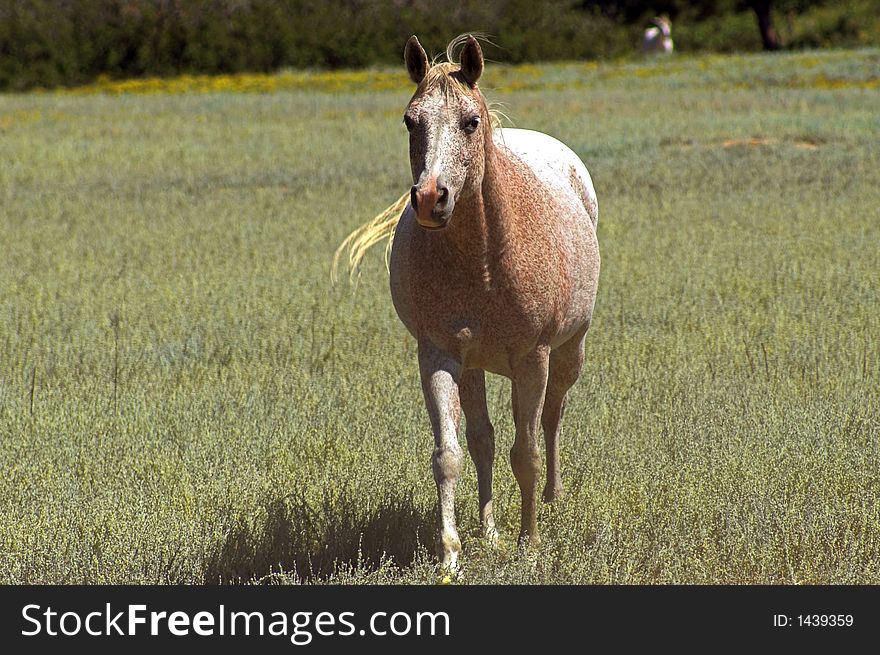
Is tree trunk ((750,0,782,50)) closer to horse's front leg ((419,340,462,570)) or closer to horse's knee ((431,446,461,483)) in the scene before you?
horse's front leg ((419,340,462,570))

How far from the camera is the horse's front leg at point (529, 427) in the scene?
17.7 feet

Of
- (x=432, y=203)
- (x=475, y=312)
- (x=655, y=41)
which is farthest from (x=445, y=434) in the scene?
(x=655, y=41)

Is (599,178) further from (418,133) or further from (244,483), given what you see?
(418,133)

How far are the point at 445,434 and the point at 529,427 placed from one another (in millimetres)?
598

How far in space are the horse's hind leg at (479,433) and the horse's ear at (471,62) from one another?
4.60 feet

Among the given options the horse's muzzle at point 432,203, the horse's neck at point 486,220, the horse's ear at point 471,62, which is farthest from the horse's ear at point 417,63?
the horse's muzzle at point 432,203

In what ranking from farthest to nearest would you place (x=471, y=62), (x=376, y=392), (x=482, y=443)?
(x=376, y=392)
(x=482, y=443)
(x=471, y=62)

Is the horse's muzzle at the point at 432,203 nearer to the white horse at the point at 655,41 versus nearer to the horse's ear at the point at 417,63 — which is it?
the horse's ear at the point at 417,63

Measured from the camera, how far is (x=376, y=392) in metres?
8.04

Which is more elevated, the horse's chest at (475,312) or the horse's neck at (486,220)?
the horse's neck at (486,220)

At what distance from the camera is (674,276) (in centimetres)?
1145

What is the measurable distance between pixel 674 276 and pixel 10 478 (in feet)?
21.3

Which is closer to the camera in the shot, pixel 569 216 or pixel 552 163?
pixel 569 216

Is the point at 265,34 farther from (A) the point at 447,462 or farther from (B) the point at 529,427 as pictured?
(A) the point at 447,462
